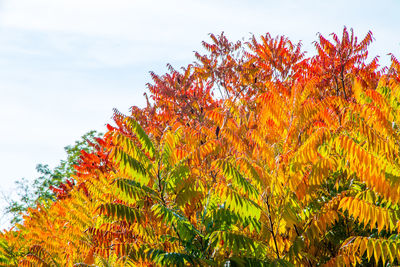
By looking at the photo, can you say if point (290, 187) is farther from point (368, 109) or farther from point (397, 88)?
point (397, 88)

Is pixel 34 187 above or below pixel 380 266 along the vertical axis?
above

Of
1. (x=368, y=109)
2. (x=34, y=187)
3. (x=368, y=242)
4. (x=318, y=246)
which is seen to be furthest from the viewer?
(x=34, y=187)

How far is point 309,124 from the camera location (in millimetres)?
6477

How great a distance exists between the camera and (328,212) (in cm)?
482

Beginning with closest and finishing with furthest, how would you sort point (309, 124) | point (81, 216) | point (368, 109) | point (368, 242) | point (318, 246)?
point (368, 242) < point (368, 109) < point (318, 246) < point (309, 124) < point (81, 216)

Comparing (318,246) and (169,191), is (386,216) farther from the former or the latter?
(169,191)

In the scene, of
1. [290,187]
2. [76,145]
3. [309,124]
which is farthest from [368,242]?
[76,145]

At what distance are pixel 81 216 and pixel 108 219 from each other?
3.47ft

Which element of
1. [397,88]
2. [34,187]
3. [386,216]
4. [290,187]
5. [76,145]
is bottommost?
[386,216]

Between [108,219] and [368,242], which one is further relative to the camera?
[108,219]

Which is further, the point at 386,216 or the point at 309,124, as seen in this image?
the point at 309,124

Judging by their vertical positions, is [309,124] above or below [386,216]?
above

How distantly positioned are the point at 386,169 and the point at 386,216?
1.63 feet

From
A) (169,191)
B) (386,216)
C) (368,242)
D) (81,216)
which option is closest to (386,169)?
(386,216)
